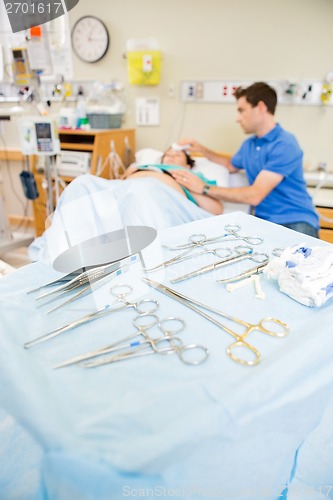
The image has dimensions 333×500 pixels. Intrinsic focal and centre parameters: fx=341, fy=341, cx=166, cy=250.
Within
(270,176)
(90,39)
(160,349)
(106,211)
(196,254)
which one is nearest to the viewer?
(160,349)

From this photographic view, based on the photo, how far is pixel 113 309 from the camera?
2.14ft

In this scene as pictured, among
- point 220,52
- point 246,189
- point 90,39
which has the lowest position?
point 246,189

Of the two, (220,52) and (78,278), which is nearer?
(78,278)

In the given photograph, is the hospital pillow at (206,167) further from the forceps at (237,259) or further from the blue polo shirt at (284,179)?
the forceps at (237,259)

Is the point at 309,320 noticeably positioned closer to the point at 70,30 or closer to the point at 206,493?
the point at 206,493

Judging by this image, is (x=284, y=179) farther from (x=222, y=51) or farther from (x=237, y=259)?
(x=237, y=259)

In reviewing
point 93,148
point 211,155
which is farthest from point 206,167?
point 93,148

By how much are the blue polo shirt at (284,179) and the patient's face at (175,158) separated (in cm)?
43

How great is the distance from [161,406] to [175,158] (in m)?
1.78

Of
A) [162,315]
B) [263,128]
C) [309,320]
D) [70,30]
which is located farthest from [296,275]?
[70,30]

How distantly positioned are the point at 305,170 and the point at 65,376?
2.22 m

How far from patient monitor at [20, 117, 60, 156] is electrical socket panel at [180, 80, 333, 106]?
1.01 metres

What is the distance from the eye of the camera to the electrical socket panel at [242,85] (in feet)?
6.94

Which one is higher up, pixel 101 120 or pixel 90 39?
pixel 90 39
